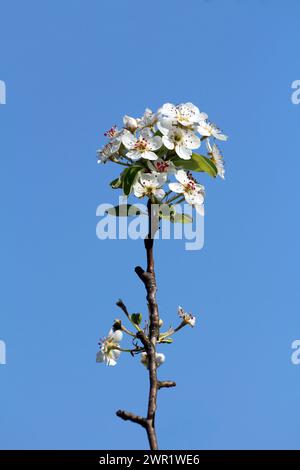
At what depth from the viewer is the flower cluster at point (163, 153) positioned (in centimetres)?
325

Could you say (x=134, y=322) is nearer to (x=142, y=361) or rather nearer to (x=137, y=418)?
(x=142, y=361)

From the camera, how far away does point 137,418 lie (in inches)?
105

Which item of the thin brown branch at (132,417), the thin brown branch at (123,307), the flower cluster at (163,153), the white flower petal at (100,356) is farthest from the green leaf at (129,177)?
the thin brown branch at (132,417)

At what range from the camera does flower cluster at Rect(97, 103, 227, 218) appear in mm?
3246

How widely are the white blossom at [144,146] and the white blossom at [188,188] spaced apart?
0.50 feet

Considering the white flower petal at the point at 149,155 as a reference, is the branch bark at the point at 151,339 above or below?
below

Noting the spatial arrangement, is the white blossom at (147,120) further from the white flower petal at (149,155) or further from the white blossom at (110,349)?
the white blossom at (110,349)

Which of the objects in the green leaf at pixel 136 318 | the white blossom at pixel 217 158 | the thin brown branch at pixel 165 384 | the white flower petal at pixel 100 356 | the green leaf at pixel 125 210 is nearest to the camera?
the thin brown branch at pixel 165 384

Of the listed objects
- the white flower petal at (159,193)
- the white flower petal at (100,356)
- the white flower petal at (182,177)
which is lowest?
the white flower petal at (100,356)

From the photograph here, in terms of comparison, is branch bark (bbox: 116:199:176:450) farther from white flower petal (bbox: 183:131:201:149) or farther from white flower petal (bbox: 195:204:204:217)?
white flower petal (bbox: 183:131:201:149)

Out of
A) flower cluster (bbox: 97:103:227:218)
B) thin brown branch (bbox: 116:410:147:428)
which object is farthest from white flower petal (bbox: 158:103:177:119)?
thin brown branch (bbox: 116:410:147:428)

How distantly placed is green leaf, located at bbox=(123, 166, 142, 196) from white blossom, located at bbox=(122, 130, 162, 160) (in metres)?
0.05

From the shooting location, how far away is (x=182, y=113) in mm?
3367

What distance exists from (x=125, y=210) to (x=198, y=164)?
1.39ft
